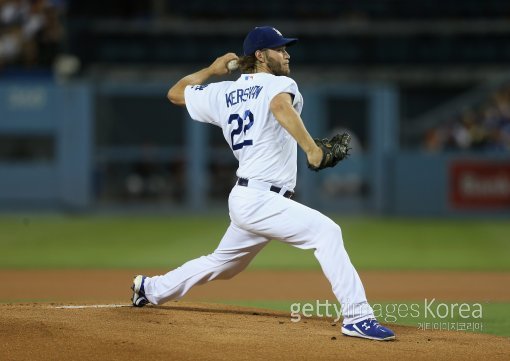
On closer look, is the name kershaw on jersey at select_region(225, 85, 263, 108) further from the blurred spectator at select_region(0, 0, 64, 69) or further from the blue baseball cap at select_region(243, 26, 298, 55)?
the blurred spectator at select_region(0, 0, 64, 69)

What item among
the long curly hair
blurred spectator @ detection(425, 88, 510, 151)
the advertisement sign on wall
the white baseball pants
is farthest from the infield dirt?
blurred spectator @ detection(425, 88, 510, 151)

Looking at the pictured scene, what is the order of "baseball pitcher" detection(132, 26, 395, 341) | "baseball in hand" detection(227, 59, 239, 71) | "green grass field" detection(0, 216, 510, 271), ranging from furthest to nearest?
"green grass field" detection(0, 216, 510, 271)
"baseball in hand" detection(227, 59, 239, 71)
"baseball pitcher" detection(132, 26, 395, 341)

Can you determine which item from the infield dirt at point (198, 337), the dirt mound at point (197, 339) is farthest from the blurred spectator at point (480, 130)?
the dirt mound at point (197, 339)

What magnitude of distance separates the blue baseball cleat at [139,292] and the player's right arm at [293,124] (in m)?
1.75

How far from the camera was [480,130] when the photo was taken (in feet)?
64.4

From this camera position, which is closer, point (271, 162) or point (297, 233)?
point (297, 233)

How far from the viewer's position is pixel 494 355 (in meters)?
5.72

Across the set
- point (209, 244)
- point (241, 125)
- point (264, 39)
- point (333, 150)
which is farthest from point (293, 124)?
point (209, 244)

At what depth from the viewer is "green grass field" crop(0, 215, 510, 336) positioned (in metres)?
12.0

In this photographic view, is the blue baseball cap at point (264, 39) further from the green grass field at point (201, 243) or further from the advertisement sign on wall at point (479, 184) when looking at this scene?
the advertisement sign on wall at point (479, 184)

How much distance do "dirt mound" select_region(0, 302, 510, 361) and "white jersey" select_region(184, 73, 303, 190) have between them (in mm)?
1018

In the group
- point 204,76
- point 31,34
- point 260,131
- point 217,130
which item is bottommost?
point 260,131

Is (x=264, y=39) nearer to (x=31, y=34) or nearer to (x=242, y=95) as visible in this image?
(x=242, y=95)

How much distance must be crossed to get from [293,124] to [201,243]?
831cm
